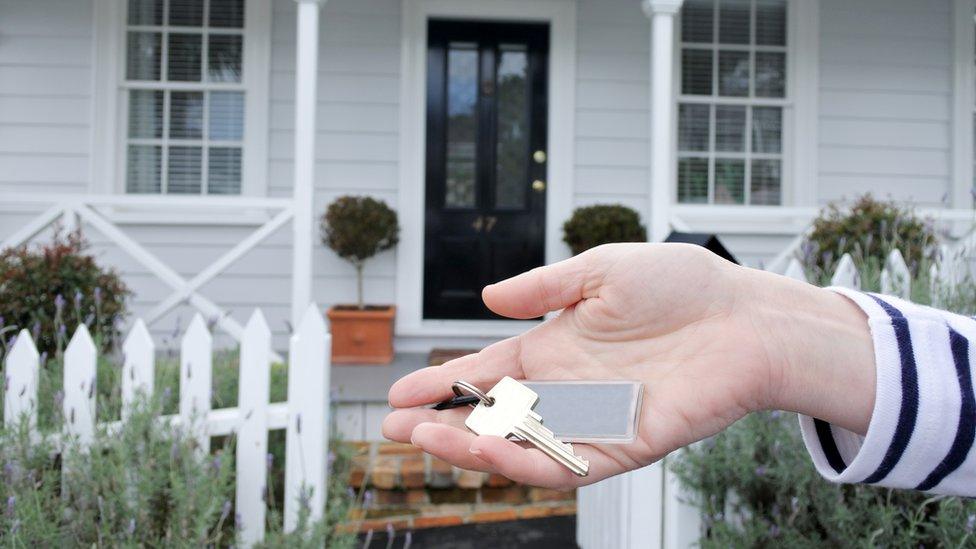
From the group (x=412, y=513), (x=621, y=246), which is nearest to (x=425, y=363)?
(x=412, y=513)

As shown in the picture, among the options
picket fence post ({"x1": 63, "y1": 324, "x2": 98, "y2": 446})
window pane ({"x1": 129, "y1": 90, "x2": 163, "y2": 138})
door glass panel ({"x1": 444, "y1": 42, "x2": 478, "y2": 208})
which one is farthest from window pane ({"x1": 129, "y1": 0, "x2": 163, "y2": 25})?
picket fence post ({"x1": 63, "y1": 324, "x2": 98, "y2": 446})

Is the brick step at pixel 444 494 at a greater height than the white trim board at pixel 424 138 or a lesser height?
lesser

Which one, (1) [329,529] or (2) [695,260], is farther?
(1) [329,529]

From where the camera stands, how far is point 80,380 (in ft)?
7.59

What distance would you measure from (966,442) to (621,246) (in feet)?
1.88

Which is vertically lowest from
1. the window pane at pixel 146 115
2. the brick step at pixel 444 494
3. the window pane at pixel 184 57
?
the brick step at pixel 444 494

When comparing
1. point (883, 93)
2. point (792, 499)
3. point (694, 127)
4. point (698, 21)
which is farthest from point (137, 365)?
point (883, 93)

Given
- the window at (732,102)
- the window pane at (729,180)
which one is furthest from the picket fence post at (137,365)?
the window pane at (729,180)

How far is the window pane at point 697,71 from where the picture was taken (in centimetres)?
584

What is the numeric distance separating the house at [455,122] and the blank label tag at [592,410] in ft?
14.2

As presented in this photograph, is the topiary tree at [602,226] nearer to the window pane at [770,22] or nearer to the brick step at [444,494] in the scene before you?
the window pane at [770,22]

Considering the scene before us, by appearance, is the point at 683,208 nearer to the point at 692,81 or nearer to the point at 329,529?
the point at 692,81

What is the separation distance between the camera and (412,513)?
3.39 meters

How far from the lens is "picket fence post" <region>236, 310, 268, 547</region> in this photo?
95.9 inches
